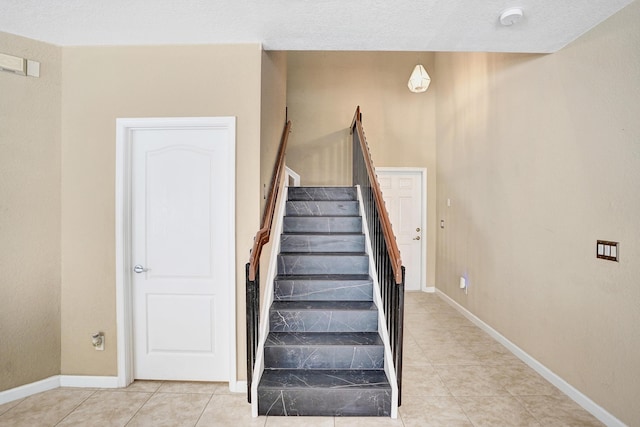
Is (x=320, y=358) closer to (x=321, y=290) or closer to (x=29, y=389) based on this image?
(x=321, y=290)

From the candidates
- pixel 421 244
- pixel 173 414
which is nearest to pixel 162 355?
pixel 173 414

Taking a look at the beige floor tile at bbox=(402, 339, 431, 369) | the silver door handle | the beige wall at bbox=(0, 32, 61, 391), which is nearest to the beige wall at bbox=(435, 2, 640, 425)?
the beige floor tile at bbox=(402, 339, 431, 369)

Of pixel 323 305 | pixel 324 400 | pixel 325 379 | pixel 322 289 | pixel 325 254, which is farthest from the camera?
pixel 325 254

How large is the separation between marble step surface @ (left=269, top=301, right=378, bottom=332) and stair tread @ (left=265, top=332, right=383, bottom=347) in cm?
4

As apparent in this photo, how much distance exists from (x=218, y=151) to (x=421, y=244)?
381cm

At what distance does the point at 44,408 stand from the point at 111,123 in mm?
2148

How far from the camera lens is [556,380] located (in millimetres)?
2629

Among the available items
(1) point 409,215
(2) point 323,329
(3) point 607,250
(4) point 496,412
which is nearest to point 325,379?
(2) point 323,329

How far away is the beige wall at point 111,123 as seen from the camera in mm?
2635

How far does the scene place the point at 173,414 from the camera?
2312 millimetres

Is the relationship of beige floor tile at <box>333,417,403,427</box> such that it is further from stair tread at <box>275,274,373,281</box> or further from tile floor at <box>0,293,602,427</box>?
stair tread at <box>275,274,373,281</box>

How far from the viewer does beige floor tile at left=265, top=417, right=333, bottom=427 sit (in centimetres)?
219

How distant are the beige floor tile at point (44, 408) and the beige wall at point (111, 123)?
0.57 feet

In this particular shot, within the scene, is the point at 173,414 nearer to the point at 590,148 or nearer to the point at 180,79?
the point at 180,79
